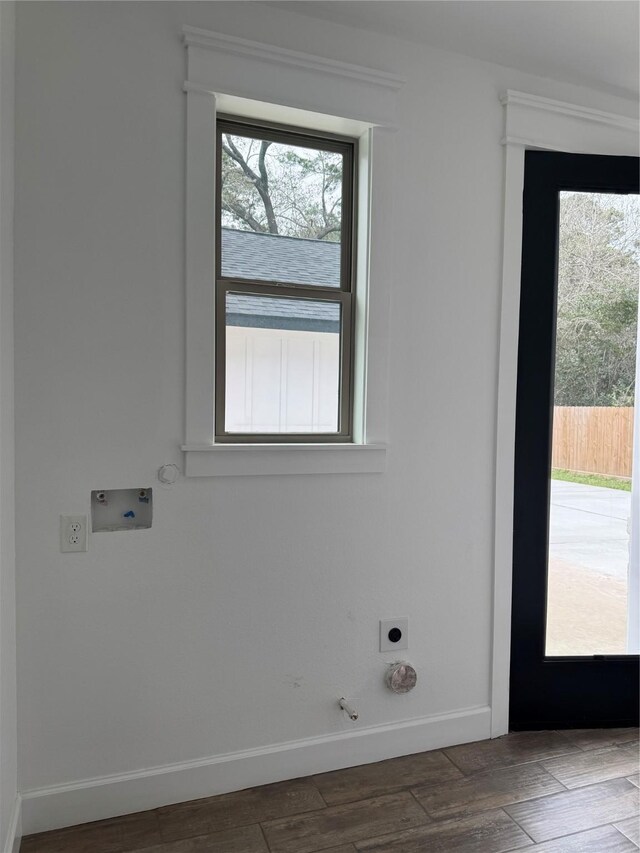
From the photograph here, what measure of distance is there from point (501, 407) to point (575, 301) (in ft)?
1.86

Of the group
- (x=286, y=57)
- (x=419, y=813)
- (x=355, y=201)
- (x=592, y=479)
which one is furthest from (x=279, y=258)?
(x=419, y=813)

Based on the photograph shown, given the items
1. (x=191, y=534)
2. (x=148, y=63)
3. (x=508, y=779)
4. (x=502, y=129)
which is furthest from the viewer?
(x=502, y=129)

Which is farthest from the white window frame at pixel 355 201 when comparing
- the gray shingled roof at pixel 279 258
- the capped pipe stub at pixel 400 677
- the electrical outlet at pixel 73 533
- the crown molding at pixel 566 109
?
the capped pipe stub at pixel 400 677

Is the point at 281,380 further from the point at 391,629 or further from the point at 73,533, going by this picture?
the point at 391,629

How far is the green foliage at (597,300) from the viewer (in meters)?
2.45

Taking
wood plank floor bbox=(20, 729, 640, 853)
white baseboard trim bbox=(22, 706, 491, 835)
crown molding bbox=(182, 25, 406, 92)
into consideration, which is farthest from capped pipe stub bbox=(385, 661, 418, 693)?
crown molding bbox=(182, 25, 406, 92)

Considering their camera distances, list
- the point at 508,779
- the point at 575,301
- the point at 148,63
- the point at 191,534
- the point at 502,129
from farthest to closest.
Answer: the point at 575,301
the point at 502,129
the point at 508,779
the point at 191,534
the point at 148,63

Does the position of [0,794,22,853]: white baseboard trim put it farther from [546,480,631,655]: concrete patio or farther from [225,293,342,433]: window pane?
[546,480,631,655]: concrete patio

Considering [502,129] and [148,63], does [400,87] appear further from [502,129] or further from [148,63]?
[148,63]

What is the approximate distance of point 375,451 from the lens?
2180 mm

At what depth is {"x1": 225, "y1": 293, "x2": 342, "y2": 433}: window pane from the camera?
2064mm

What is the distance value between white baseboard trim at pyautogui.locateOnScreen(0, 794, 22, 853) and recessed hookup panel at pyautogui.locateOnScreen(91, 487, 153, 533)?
0.81m

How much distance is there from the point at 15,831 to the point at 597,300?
2759 millimetres

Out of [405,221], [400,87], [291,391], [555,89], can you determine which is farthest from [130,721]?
[555,89]
